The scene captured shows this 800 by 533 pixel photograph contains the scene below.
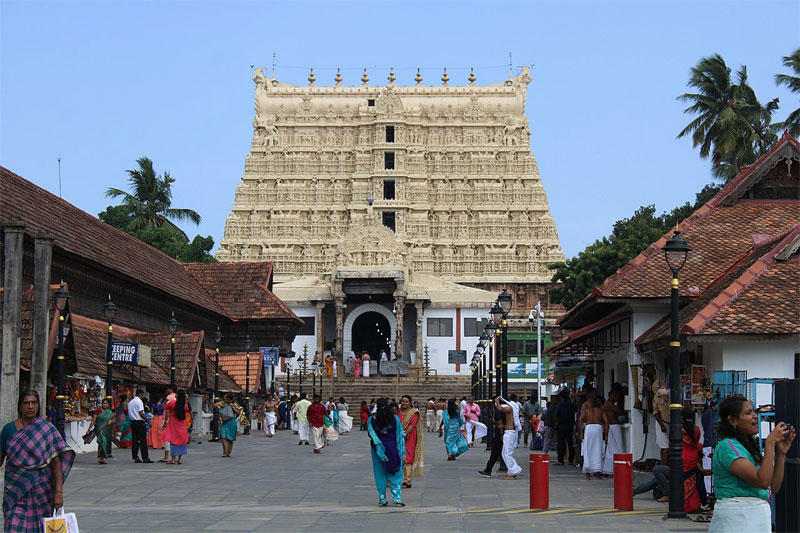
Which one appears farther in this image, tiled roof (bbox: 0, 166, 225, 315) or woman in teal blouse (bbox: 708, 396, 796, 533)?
tiled roof (bbox: 0, 166, 225, 315)

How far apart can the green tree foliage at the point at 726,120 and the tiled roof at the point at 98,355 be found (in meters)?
28.5

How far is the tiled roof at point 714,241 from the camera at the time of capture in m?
23.3

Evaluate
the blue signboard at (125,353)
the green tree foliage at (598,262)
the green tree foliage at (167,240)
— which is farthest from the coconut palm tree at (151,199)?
the blue signboard at (125,353)

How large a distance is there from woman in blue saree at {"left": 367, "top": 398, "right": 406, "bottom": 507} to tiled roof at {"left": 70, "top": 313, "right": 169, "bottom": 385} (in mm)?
11108

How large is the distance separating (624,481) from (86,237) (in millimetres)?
22759

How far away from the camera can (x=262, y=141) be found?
8406 centimetres

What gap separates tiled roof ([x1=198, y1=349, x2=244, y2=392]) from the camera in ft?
123

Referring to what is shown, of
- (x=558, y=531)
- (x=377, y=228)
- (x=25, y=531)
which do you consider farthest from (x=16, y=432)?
(x=377, y=228)

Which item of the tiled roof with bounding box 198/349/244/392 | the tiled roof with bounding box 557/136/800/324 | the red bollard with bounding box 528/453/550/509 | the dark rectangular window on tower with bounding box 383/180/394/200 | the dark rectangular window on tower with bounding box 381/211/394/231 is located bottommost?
the red bollard with bounding box 528/453/550/509

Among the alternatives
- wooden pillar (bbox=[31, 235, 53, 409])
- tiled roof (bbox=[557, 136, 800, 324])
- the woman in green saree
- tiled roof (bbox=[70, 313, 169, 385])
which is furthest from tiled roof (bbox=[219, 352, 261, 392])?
wooden pillar (bbox=[31, 235, 53, 409])

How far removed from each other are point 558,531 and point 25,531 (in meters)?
6.17

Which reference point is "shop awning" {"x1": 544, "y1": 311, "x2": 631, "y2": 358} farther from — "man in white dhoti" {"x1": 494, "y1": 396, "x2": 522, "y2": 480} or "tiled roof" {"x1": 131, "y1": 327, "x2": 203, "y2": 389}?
"tiled roof" {"x1": 131, "y1": 327, "x2": 203, "y2": 389}

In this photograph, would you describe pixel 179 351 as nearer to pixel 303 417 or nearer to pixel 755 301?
pixel 303 417

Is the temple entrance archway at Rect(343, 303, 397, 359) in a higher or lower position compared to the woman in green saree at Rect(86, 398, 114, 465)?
higher
